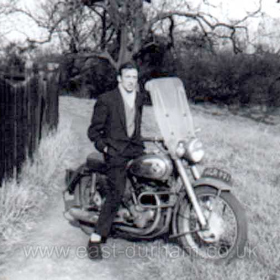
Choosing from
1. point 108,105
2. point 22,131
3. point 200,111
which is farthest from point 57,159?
point 200,111

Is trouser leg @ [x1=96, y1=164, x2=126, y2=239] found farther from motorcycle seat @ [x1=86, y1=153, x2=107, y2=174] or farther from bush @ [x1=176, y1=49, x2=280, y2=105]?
bush @ [x1=176, y1=49, x2=280, y2=105]

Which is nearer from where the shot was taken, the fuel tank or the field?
the field

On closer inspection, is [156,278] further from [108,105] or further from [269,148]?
[269,148]

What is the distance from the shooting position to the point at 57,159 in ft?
26.2

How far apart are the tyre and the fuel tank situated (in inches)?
29.9

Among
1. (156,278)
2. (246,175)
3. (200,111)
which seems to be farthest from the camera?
(200,111)

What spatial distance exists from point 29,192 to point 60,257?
172cm

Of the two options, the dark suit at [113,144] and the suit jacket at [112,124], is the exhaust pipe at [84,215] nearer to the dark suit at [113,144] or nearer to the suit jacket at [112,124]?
the dark suit at [113,144]

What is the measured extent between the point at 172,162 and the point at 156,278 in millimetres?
1036

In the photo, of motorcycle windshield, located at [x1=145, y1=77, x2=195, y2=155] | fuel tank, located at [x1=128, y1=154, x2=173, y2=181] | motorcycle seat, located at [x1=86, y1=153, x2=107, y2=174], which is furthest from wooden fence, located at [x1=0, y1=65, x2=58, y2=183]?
motorcycle windshield, located at [x1=145, y1=77, x2=195, y2=155]

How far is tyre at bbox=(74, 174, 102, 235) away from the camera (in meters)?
5.00

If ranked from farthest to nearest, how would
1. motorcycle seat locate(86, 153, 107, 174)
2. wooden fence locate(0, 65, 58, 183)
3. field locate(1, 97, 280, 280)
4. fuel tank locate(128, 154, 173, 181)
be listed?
1. wooden fence locate(0, 65, 58, 183)
2. motorcycle seat locate(86, 153, 107, 174)
3. fuel tank locate(128, 154, 173, 181)
4. field locate(1, 97, 280, 280)

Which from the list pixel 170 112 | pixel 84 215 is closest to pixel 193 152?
pixel 170 112

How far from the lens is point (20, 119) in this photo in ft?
21.6
